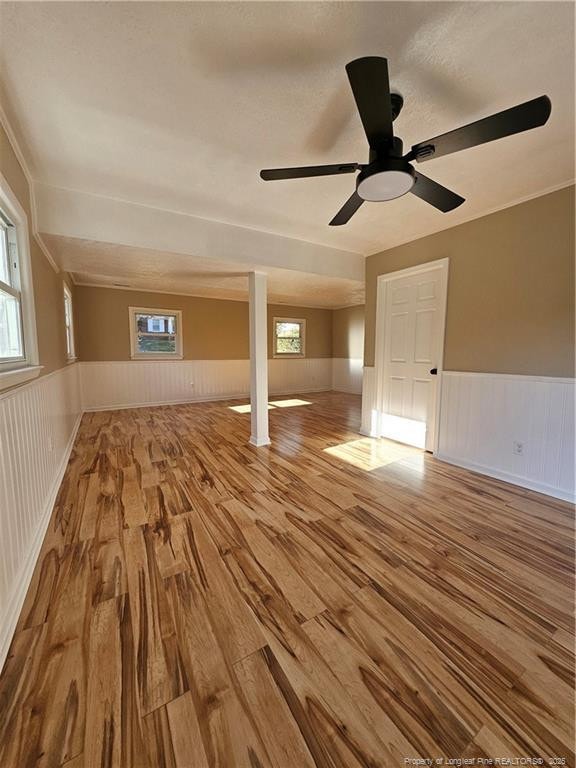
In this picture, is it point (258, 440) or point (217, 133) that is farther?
point (258, 440)

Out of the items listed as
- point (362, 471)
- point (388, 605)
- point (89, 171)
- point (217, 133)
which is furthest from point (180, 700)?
point (89, 171)

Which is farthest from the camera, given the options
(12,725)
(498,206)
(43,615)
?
(498,206)

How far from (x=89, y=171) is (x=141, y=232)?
592 mm

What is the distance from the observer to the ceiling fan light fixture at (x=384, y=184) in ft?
5.09

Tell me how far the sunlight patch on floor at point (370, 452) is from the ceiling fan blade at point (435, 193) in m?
2.30

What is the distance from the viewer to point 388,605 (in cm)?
141

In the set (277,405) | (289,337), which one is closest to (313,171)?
(277,405)

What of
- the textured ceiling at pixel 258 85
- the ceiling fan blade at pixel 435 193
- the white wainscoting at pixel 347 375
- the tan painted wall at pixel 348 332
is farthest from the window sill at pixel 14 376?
the white wainscoting at pixel 347 375

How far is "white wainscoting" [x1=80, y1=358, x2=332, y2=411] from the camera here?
570 centimetres

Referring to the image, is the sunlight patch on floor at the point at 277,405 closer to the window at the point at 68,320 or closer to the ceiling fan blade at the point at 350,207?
the window at the point at 68,320

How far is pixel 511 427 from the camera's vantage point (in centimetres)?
276

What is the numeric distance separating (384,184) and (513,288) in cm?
185

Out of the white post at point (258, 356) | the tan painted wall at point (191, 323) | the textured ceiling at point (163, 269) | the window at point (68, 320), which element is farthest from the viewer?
the tan painted wall at point (191, 323)

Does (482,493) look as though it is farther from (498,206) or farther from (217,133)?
(217,133)
